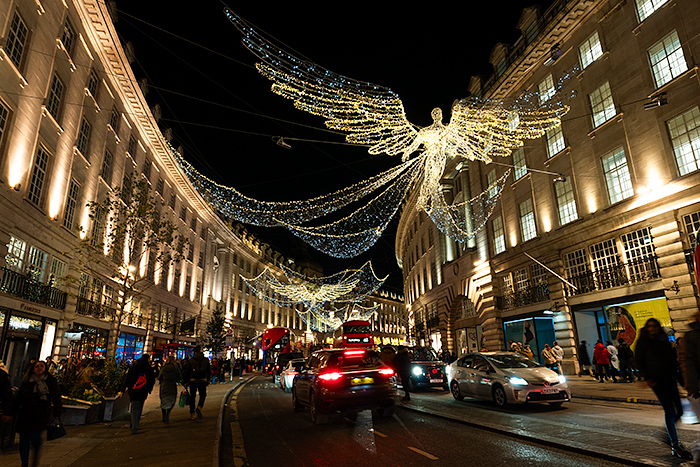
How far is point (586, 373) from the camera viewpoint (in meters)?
21.1

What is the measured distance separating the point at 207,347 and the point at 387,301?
85236 mm

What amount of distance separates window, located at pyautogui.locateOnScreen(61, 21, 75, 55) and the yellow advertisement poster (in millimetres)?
27477

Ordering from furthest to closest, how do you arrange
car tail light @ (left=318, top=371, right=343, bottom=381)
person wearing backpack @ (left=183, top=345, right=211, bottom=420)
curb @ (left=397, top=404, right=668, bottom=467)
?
person wearing backpack @ (left=183, top=345, right=211, bottom=420), car tail light @ (left=318, top=371, right=343, bottom=381), curb @ (left=397, top=404, right=668, bottom=467)

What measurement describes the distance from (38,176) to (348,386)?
54.0 feet

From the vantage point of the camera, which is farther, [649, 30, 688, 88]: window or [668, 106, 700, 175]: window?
[649, 30, 688, 88]: window

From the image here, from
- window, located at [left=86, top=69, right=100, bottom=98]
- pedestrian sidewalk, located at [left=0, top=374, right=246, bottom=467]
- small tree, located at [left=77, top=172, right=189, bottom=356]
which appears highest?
window, located at [left=86, top=69, right=100, bottom=98]

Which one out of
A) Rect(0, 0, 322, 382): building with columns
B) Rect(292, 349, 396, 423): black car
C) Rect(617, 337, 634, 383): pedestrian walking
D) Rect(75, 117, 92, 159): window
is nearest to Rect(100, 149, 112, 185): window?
Rect(0, 0, 322, 382): building with columns

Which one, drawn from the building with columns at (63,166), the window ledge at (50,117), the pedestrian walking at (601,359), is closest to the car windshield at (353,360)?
the building with columns at (63,166)

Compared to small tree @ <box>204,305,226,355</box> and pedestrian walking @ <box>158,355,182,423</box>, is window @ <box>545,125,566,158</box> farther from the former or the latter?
small tree @ <box>204,305,226,355</box>

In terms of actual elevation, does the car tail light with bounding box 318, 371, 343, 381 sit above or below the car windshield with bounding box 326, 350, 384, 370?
below

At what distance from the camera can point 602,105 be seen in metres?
20.1

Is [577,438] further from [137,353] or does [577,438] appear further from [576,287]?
[137,353]

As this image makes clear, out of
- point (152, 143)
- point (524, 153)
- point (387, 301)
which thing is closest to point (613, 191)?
point (524, 153)

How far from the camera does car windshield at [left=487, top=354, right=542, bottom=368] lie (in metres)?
12.0
